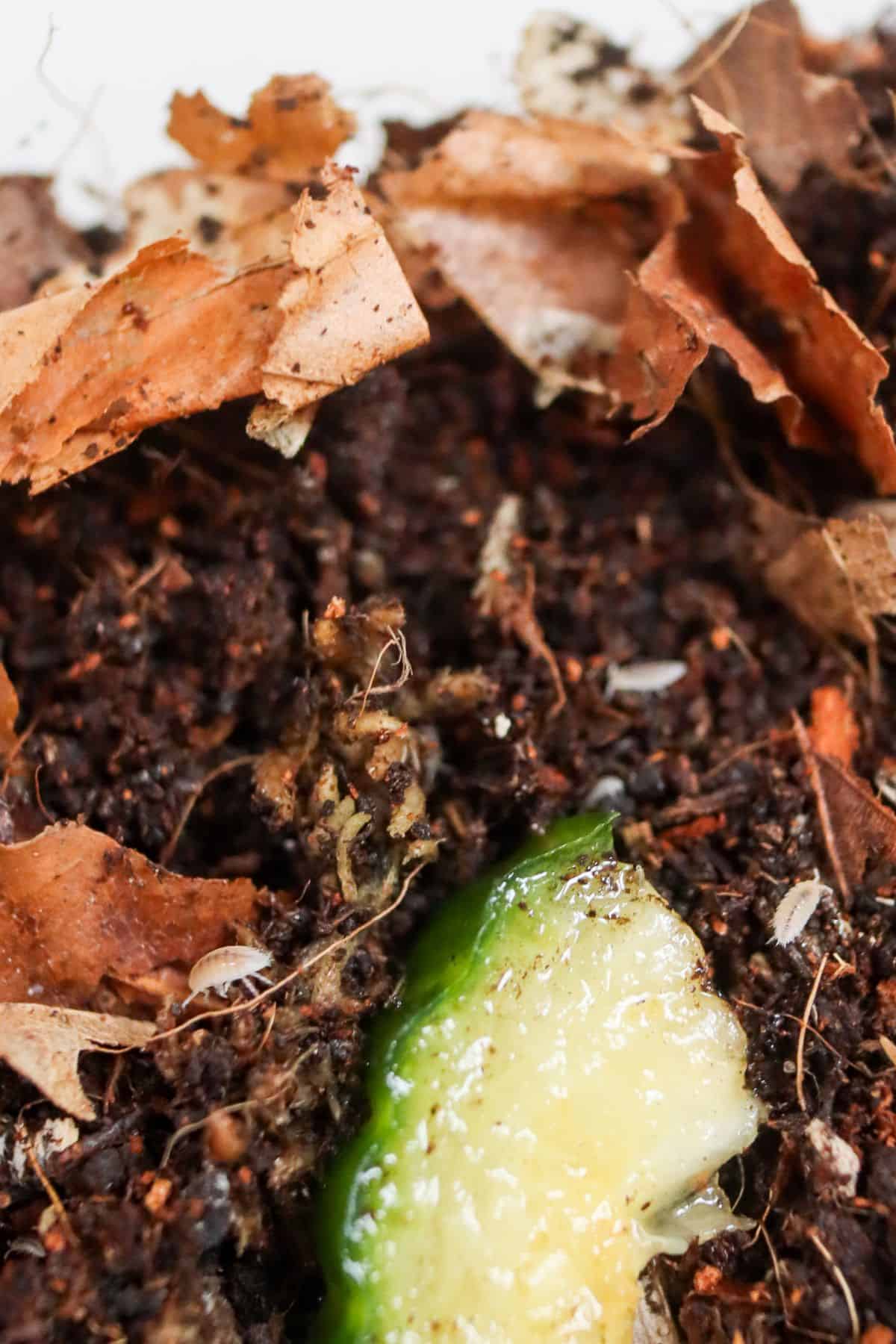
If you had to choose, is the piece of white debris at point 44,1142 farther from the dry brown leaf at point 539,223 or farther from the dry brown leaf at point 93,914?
the dry brown leaf at point 539,223

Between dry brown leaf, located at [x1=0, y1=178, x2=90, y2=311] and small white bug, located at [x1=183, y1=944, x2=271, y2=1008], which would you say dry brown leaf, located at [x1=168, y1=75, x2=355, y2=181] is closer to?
dry brown leaf, located at [x1=0, y1=178, x2=90, y2=311]

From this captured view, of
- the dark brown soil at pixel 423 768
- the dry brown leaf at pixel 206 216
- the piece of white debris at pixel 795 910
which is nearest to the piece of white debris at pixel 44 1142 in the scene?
the dark brown soil at pixel 423 768

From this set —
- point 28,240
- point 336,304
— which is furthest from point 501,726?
point 28,240

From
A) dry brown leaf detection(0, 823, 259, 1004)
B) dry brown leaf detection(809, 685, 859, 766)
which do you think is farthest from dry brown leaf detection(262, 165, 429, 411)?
dry brown leaf detection(809, 685, 859, 766)

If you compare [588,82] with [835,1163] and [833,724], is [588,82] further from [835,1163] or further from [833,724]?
[835,1163]

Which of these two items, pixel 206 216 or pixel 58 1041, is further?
pixel 206 216
